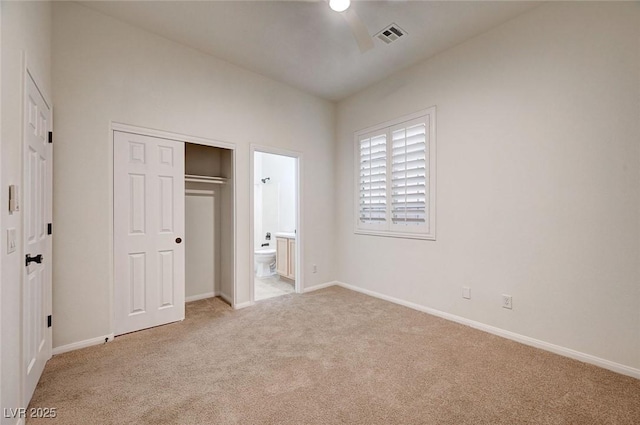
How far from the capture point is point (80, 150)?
248 centimetres

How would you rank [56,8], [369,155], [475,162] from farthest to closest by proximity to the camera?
[369,155], [475,162], [56,8]

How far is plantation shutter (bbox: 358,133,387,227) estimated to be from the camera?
3844 mm

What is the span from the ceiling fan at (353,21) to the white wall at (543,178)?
1.58 meters

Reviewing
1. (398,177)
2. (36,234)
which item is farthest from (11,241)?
(398,177)

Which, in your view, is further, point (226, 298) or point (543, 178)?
point (226, 298)

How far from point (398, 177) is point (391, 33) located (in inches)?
63.3

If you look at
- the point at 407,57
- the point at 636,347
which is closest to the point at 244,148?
the point at 407,57

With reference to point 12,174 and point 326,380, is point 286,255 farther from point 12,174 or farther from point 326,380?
point 12,174

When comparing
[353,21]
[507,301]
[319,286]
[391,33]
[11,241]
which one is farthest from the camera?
[319,286]

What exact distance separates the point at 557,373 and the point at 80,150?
170 inches

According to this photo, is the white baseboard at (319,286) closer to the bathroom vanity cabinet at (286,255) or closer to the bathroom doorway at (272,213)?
the bathroom vanity cabinet at (286,255)

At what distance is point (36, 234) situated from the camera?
195cm

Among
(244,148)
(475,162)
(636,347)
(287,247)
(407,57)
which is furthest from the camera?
(287,247)

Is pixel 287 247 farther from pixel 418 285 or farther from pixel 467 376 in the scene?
pixel 467 376
